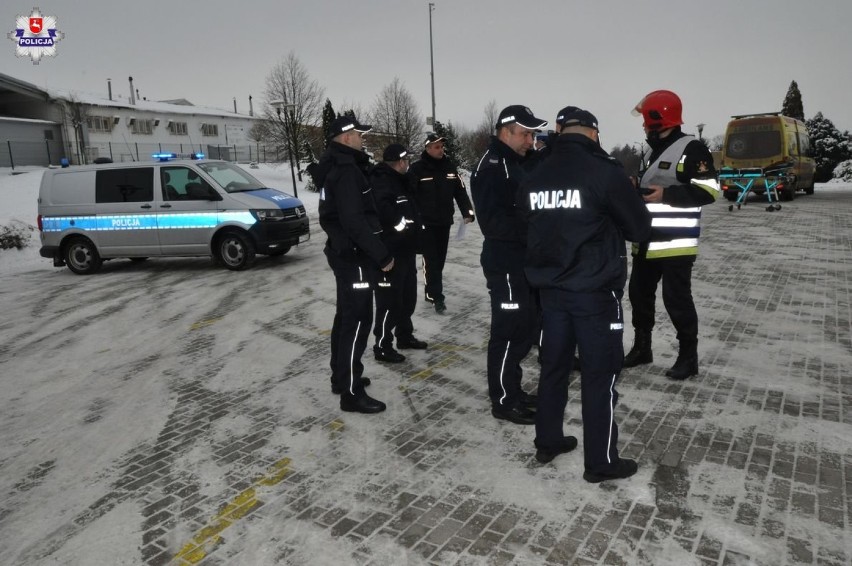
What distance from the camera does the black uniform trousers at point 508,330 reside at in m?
4.20

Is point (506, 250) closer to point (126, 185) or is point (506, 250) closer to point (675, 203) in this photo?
point (675, 203)

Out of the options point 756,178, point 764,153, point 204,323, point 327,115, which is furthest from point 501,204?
point 327,115

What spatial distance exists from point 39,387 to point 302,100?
31307mm

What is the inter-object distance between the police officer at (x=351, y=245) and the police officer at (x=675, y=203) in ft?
6.75

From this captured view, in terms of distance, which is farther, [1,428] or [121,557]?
[1,428]

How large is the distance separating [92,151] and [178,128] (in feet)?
32.4

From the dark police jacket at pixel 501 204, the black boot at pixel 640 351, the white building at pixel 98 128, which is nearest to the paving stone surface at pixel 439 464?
the black boot at pixel 640 351

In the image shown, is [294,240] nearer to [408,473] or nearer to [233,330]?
[233,330]

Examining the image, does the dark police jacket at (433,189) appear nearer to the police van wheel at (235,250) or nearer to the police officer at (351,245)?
the police officer at (351,245)

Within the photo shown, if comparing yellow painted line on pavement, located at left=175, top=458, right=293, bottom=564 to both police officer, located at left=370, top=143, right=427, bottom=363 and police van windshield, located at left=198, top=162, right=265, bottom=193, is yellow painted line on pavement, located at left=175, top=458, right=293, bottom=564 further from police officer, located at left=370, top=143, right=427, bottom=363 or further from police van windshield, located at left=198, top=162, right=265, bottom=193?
police van windshield, located at left=198, top=162, right=265, bottom=193

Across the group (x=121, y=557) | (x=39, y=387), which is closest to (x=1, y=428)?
(x=39, y=387)

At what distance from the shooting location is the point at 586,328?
3275 mm

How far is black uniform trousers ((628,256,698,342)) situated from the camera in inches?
189

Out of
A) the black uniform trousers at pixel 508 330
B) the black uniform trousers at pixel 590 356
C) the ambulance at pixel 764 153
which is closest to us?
the black uniform trousers at pixel 590 356
